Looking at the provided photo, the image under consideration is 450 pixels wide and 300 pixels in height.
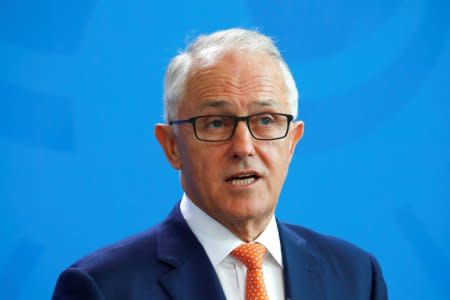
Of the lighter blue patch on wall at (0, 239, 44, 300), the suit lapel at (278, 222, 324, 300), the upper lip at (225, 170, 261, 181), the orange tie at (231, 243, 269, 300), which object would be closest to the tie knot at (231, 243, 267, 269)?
the orange tie at (231, 243, 269, 300)

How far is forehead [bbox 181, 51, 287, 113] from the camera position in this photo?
211 cm

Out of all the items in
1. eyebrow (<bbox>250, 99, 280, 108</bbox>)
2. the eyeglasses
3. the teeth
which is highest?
eyebrow (<bbox>250, 99, 280, 108</bbox>)

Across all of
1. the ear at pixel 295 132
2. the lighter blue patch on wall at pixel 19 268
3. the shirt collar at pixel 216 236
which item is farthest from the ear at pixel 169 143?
the lighter blue patch on wall at pixel 19 268

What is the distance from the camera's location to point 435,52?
392 centimetres

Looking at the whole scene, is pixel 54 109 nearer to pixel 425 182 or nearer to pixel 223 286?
pixel 223 286

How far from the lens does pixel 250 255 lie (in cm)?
214

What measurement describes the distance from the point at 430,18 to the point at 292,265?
217 centimetres

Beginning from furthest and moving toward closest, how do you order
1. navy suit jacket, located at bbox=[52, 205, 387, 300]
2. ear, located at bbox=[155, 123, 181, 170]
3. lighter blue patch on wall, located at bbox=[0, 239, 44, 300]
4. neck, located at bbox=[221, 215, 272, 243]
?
lighter blue patch on wall, located at bbox=[0, 239, 44, 300], ear, located at bbox=[155, 123, 181, 170], neck, located at bbox=[221, 215, 272, 243], navy suit jacket, located at bbox=[52, 205, 387, 300]

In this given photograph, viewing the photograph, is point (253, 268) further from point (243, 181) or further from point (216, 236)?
point (243, 181)

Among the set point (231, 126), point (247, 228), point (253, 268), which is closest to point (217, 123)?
point (231, 126)

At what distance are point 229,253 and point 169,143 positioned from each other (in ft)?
1.30

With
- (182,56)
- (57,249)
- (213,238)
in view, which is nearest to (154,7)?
(57,249)

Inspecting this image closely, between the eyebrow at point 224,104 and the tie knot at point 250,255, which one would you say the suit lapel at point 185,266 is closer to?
the tie knot at point 250,255

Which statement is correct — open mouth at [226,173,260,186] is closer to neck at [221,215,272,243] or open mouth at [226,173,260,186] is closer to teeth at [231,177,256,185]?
teeth at [231,177,256,185]
